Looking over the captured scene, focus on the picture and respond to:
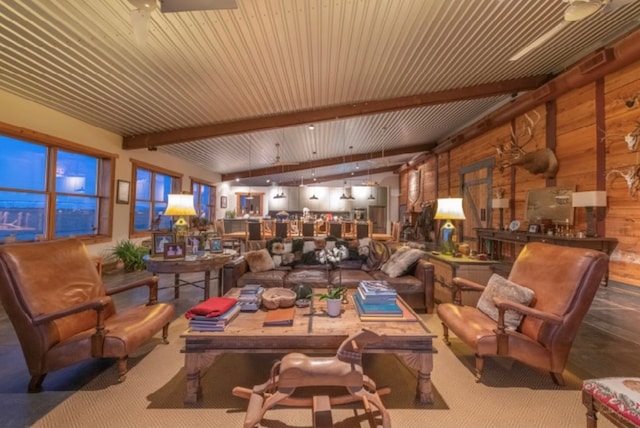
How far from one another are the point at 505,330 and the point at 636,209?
2.38 metres

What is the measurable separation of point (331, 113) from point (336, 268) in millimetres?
2591

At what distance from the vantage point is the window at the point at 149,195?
20.1 feet

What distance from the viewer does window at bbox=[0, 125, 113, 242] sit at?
386 centimetres

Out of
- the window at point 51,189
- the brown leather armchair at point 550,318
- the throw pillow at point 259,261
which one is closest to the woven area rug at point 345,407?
the brown leather armchair at point 550,318

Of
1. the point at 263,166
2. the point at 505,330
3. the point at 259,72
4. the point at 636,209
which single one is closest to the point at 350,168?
the point at 263,166

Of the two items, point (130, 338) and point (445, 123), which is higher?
point (445, 123)

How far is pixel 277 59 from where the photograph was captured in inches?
124

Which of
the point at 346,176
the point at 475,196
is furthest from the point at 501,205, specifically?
the point at 346,176

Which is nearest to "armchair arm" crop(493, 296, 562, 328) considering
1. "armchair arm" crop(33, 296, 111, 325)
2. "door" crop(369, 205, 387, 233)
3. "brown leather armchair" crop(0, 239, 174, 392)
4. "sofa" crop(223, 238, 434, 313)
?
"sofa" crop(223, 238, 434, 313)

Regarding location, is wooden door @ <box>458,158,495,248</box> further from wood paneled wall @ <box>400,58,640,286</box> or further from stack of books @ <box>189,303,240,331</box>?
stack of books @ <box>189,303,240,331</box>

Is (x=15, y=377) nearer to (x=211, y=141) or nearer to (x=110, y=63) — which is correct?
(x=110, y=63)

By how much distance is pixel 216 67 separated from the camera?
128 inches

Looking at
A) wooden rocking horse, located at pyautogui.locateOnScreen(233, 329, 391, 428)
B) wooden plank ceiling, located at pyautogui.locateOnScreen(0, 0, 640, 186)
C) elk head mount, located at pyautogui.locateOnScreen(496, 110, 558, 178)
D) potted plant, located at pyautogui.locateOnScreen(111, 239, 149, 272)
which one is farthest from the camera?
potted plant, located at pyautogui.locateOnScreen(111, 239, 149, 272)

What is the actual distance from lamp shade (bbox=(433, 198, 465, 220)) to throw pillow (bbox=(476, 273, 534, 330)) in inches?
52.4
